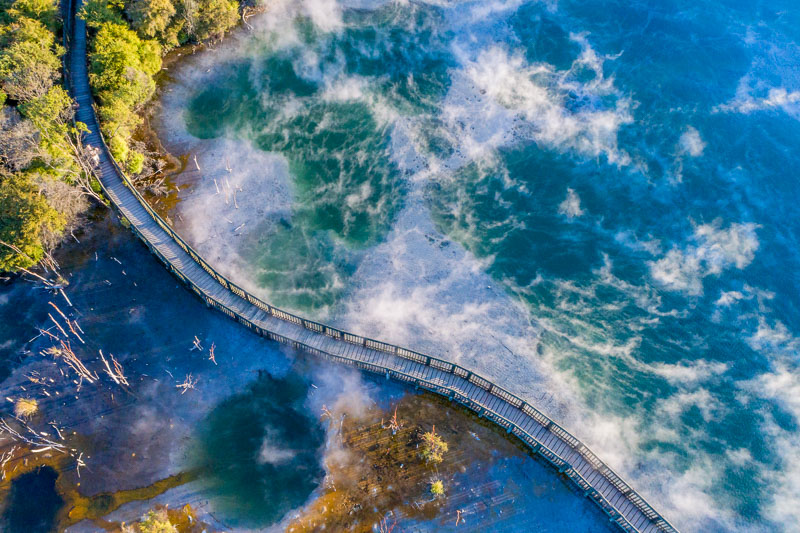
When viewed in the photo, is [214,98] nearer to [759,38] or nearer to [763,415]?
[763,415]

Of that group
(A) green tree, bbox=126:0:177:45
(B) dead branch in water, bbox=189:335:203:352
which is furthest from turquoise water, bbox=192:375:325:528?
(A) green tree, bbox=126:0:177:45

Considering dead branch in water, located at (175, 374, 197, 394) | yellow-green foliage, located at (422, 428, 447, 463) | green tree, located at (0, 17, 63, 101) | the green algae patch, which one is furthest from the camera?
green tree, located at (0, 17, 63, 101)

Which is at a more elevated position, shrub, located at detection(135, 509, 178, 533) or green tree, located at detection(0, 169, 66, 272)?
green tree, located at detection(0, 169, 66, 272)

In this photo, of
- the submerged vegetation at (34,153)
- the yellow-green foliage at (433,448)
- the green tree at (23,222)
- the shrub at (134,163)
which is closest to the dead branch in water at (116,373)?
the green tree at (23,222)

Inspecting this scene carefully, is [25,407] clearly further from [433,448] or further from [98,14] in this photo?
[98,14]

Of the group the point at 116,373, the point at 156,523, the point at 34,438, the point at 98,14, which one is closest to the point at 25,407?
the point at 34,438

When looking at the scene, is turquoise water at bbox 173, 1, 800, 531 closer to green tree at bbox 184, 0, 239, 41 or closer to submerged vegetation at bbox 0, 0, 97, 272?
green tree at bbox 184, 0, 239, 41

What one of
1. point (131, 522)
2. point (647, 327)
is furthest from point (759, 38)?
point (131, 522)
